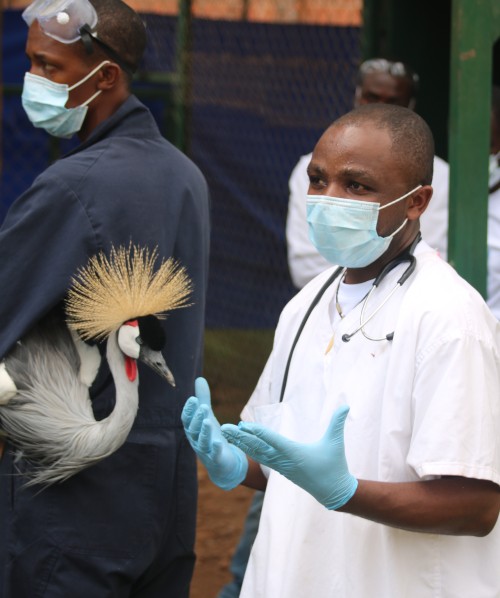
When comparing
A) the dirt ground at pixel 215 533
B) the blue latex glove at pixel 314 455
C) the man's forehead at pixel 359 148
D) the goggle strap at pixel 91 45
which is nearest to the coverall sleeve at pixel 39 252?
the goggle strap at pixel 91 45

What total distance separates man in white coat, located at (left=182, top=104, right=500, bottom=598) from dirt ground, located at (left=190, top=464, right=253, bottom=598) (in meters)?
2.69

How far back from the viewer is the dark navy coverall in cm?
259

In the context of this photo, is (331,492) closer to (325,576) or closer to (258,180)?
(325,576)

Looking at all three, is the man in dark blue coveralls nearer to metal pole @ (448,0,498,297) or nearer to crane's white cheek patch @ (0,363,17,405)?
crane's white cheek patch @ (0,363,17,405)

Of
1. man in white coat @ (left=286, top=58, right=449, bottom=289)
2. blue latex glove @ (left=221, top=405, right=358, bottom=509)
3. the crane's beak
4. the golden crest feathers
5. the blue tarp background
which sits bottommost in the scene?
the blue tarp background

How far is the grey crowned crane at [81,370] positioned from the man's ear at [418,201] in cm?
71

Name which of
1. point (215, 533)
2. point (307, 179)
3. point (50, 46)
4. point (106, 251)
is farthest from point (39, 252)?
point (215, 533)

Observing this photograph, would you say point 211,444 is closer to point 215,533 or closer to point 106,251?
point 106,251

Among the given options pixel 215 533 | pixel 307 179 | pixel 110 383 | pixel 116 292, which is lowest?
pixel 215 533

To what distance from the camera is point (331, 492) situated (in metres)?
1.84

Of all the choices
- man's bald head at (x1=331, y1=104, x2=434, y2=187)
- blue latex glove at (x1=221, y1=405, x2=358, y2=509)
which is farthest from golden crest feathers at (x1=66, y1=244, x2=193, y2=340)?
blue latex glove at (x1=221, y1=405, x2=358, y2=509)

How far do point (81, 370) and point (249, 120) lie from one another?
3671 mm

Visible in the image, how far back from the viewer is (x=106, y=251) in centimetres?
264

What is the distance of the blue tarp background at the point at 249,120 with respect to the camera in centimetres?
597
